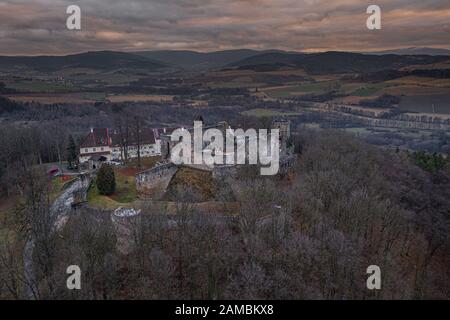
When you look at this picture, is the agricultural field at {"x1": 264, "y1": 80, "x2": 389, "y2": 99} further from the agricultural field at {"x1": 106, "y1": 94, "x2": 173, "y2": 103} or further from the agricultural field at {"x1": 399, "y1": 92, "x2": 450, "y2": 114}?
the agricultural field at {"x1": 106, "y1": 94, "x2": 173, "y2": 103}

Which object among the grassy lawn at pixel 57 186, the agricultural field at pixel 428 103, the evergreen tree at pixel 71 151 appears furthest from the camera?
the agricultural field at pixel 428 103

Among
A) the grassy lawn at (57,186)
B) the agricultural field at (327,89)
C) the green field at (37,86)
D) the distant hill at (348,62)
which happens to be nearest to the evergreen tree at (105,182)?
the grassy lawn at (57,186)

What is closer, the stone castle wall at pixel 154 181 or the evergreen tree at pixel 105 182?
the evergreen tree at pixel 105 182

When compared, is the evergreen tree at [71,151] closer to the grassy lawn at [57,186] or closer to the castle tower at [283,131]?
the grassy lawn at [57,186]

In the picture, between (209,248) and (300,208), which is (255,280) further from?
(300,208)

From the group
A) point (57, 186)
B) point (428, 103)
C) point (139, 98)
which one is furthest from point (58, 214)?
point (139, 98)

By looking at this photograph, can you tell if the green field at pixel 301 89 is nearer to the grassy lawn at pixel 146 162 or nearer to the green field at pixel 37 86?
the green field at pixel 37 86

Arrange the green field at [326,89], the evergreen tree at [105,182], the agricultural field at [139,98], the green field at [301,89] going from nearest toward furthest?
the evergreen tree at [105,182], the green field at [326,89], the green field at [301,89], the agricultural field at [139,98]

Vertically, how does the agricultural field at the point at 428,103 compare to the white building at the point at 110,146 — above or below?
above

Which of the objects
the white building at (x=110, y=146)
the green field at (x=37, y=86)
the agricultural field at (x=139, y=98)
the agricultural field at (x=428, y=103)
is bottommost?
the white building at (x=110, y=146)

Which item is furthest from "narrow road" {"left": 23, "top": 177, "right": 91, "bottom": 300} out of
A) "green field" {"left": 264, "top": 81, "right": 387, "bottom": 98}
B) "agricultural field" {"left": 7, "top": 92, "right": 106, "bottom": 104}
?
"green field" {"left": 264, "top": 81, "right": 387, "bottom": 98}
